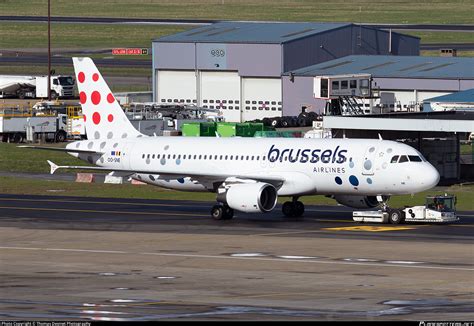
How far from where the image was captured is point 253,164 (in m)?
64.1

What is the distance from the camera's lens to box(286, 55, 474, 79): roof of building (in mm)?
123188

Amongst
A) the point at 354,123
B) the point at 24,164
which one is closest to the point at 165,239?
the point at 354,123

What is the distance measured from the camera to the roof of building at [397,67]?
123188mm

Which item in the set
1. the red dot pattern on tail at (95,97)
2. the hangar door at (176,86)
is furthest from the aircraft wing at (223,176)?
the hangar door at (176,86)

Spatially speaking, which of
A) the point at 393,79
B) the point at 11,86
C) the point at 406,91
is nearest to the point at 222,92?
the point at 393,79

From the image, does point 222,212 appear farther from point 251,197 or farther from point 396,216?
point 396,216

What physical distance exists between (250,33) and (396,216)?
256 feet

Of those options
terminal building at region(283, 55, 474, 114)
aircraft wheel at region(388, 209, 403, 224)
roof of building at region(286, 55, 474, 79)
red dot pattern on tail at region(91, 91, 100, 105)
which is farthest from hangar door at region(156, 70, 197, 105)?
aircraft wheel at region(388, 209, 403, 224)

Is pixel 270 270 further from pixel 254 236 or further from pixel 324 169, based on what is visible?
pixel 324 169

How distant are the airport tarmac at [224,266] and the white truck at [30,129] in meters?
50.3

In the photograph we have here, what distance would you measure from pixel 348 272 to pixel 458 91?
78514mm

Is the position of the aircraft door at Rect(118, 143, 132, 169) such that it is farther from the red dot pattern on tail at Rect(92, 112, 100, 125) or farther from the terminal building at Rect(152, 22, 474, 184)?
the terminal building at Rect(152, 22, 474, 184)

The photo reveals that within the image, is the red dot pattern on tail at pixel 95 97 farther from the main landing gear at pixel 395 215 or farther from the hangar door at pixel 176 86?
the hangar door at pixel 176 86

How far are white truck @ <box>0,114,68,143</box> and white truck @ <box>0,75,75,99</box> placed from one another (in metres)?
32.3
